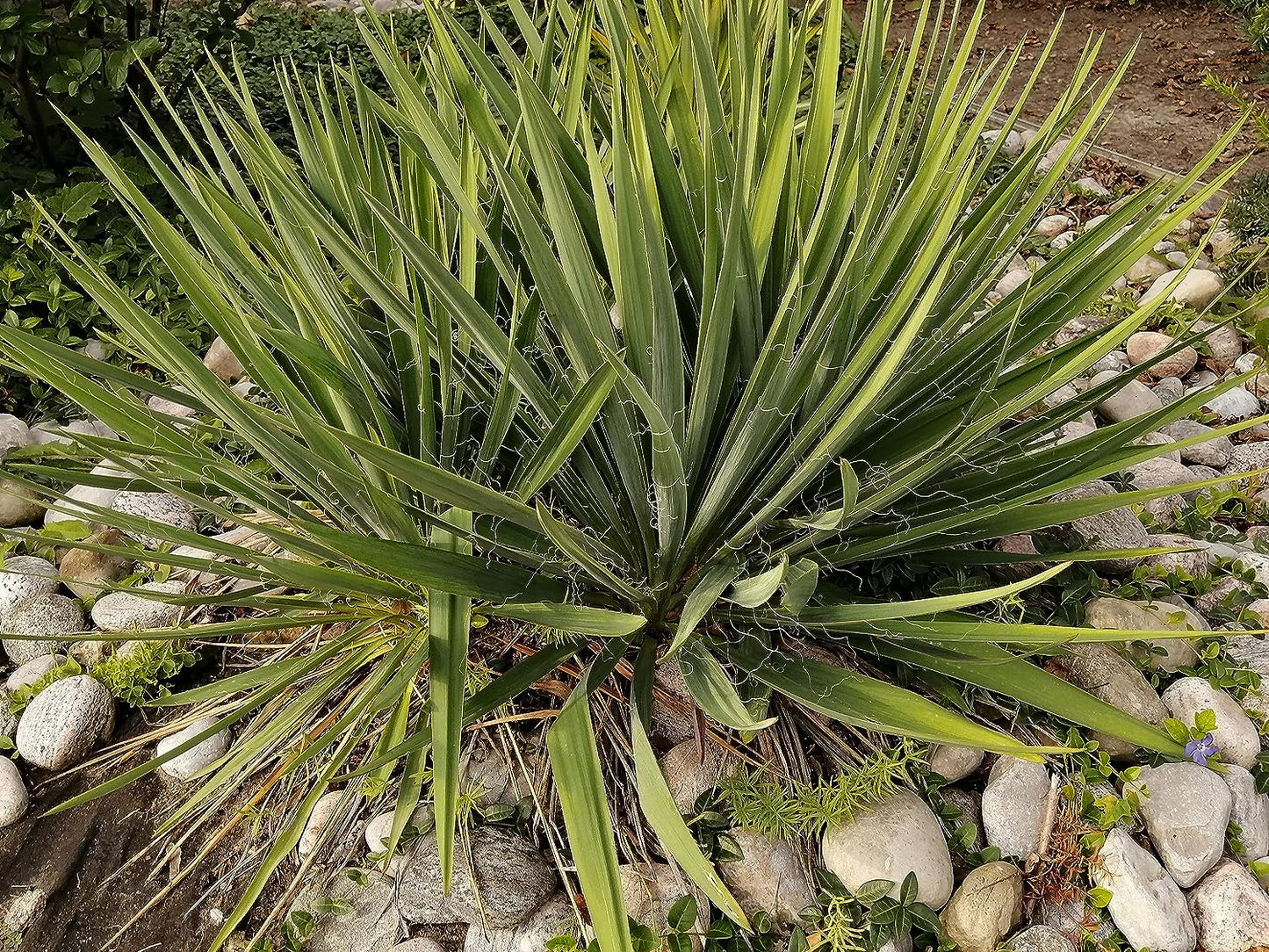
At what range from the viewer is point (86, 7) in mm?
2502

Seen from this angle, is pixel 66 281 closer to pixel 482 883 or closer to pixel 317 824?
pixel 317 824

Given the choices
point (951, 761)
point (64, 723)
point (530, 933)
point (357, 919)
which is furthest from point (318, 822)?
point (951, 761)

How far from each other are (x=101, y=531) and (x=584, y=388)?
4.78ft

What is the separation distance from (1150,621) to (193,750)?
5.50 feet

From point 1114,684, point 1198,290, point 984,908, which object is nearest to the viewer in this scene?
point 984,908

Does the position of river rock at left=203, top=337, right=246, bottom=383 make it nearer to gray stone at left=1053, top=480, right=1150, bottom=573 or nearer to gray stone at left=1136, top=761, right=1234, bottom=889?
gray stone at left=1053, top=480, right=1150, bottom=573

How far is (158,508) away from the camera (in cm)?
202

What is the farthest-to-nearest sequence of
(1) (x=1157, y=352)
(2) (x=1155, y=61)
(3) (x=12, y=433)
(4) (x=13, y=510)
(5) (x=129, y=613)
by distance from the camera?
(2) (x=1155, y=61) → (1) (x=1157, y=352) → (3) (x=12, y=433) → (4) (x=13, y=510) → (5) (x=129, y=613)

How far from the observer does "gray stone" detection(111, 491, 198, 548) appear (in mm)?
2002

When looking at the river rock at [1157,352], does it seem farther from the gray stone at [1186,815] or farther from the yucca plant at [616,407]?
the gray stone at [1186,815]

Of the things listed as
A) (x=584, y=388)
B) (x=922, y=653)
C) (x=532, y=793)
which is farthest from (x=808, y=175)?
(x=532, y=793)

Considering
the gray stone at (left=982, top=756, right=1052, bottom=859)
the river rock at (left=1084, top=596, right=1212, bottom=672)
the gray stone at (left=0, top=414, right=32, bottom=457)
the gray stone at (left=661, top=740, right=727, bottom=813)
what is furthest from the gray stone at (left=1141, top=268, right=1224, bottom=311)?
the gray stone at (left=0, top=414, right=32, bottom=457)

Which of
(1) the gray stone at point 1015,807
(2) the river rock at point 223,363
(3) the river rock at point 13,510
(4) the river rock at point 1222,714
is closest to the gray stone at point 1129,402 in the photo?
(4) the river rock at point 1222,714

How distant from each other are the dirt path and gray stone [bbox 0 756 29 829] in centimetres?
381
